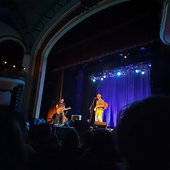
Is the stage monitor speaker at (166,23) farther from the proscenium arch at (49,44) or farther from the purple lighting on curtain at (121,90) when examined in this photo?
the purple lighting on curtain at (121,90)

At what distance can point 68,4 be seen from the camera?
8406 mm

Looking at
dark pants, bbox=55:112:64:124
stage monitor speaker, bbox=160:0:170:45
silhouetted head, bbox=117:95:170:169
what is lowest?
silhouetted head, bbox=117:95:170:169

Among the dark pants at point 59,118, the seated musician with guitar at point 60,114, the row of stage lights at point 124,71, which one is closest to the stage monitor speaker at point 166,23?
the row of stage lights at point 124,71

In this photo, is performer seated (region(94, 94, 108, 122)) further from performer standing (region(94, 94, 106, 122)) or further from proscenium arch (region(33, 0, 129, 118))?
proscenium arch (region(33, 0, 129, 118))

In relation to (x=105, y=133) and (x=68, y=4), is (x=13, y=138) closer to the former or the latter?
(x=105, y=133)

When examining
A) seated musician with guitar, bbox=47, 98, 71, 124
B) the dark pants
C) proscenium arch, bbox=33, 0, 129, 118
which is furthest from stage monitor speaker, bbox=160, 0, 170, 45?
the dark pants

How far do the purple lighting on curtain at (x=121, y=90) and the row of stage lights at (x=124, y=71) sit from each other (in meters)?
0.05

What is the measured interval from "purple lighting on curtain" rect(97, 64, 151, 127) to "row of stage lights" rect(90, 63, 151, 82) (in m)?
0.05

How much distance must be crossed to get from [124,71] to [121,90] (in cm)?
96

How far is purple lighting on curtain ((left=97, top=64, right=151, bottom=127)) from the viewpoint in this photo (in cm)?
982

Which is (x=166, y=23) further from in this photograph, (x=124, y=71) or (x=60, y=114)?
(x=60, y=114)

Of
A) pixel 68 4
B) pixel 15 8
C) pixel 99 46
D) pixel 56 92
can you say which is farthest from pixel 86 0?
pixel 56 92

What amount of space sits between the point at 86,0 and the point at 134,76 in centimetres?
434

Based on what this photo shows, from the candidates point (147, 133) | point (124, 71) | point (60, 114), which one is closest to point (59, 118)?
point (60, 114)
